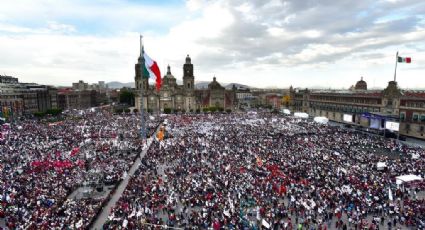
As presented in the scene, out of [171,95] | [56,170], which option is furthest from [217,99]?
[56,170]

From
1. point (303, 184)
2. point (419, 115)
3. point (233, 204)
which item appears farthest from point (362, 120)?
point (233, 204)

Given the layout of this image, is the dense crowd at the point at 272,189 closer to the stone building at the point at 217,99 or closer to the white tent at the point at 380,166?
the white tent at the point at 380,166

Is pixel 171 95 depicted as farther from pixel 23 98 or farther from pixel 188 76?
pixel 23 98

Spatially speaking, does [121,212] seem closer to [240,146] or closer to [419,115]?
[240,146]

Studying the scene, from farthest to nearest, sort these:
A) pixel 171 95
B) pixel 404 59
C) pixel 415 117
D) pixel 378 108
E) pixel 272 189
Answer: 1. pixel 171 95
2. pixel 378 108
3. pixel 415 117
4. pixel 404 59
5. pixel 272 189

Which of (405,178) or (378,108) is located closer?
(405,178)

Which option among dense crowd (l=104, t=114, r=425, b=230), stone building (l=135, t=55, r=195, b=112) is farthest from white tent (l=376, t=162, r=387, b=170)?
stone building (l=135, t=55, r=195, b=112)

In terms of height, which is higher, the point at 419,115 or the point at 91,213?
the point at 419,115

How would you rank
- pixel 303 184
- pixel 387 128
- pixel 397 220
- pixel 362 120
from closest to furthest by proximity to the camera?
pixel 397 220, pixel 303 184, pixel 387 128, pixel 362 120
